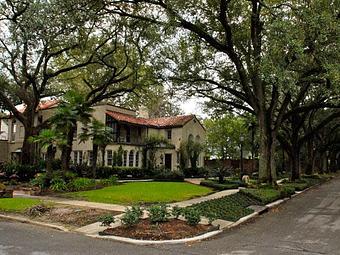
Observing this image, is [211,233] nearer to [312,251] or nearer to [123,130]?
[312,251]

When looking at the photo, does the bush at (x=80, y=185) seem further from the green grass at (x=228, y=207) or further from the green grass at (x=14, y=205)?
the green grass at (x=228, y=207)

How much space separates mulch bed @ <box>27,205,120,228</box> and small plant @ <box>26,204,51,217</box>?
0.17 meters

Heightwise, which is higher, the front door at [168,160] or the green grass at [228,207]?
the front door at [168,160]

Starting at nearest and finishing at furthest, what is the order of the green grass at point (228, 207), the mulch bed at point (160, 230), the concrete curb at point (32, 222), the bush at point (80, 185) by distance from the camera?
the mulch bed at point (160, 230), the concrete curb at point (32, 222), the green grass at point (228, 207), the bush at point (80, 185)

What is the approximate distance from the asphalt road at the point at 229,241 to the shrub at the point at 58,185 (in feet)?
25.4

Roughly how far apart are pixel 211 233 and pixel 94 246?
324 cm

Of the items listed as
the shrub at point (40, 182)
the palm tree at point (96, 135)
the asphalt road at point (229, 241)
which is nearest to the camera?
the asphalt road at point (229, 241)

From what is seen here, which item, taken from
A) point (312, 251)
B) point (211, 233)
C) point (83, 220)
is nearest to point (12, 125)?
point (83, 220)

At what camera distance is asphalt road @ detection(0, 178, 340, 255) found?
866 cm

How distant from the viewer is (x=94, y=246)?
9.11 metres

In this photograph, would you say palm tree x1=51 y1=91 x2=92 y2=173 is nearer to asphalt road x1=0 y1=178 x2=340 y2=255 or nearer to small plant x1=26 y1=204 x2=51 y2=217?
small plant x1=26 y1=204 x2=51 y2=217

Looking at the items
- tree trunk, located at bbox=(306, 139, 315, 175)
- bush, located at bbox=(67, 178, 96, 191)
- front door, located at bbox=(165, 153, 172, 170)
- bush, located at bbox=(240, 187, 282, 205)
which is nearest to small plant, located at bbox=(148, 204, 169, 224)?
bush, located at bbox=(240, 187, 282, 205)

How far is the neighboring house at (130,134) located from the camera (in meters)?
36.9

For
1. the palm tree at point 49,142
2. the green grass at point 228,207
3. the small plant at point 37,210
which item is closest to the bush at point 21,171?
the palm tree at point 49,142
